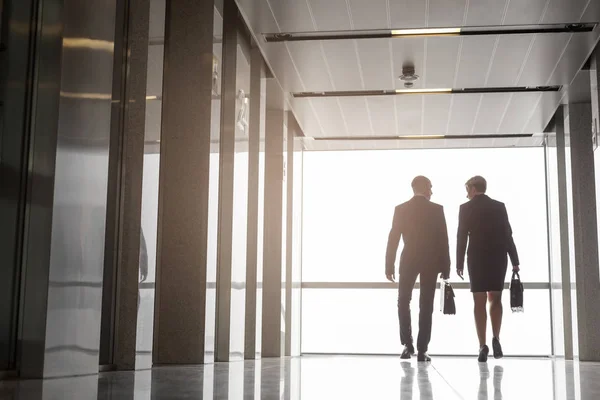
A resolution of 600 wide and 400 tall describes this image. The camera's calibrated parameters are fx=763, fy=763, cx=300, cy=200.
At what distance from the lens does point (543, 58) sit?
8906 mm

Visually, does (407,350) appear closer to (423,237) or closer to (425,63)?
(423,237)

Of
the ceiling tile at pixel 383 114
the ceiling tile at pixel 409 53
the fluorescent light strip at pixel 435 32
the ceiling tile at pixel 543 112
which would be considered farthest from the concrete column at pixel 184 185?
the ceiling tile at pixel 543 112

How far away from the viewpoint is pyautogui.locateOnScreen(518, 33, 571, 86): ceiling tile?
27.1ft

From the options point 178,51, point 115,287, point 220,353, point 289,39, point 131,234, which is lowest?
point 220,353

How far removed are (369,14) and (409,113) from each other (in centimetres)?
413

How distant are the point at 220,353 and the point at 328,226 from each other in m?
7.42

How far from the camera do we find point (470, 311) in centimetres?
1395

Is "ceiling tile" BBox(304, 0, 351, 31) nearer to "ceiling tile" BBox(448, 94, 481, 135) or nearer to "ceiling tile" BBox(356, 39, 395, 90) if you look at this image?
"ceiling tile" BBox(356, 39, 395, 90)

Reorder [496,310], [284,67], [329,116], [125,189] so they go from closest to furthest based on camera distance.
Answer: [125,189] < [496,310] < [284,67] < [329,116]

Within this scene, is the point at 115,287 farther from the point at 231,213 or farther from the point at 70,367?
the point at 231,213

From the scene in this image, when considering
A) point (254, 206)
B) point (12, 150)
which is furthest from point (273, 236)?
point (12, 150)

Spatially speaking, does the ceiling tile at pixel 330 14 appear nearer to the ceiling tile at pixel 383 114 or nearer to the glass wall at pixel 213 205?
the glass wall at pixel 213 205

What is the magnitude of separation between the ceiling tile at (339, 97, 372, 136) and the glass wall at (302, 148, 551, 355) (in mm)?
1845

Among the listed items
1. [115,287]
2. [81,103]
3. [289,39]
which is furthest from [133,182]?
[289,39]
